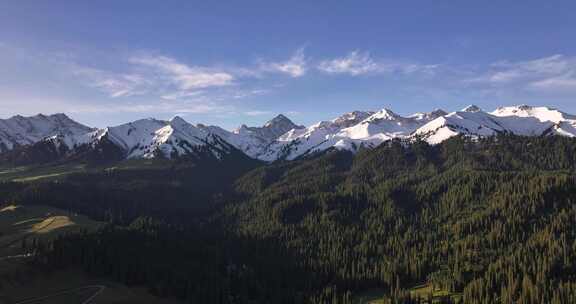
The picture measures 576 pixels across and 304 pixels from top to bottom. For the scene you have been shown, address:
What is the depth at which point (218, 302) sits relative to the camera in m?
194

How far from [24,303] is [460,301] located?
517 feet

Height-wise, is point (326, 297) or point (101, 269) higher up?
point (101, 269)

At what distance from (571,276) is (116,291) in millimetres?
182593

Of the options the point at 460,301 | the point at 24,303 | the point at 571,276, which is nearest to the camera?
the point at 24,303

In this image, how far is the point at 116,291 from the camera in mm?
185250

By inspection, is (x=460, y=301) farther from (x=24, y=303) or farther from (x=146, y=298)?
(x=24, y=303)

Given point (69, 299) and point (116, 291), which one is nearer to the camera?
point (69, 299)

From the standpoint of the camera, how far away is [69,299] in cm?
17125

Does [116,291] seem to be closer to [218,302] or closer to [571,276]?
[218,302]

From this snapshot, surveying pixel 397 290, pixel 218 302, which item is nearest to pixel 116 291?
pixel 218 302

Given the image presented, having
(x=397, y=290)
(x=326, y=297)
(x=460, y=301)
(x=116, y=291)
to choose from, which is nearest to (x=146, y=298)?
(x=116, y=291)

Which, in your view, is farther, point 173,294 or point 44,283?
point 173,294

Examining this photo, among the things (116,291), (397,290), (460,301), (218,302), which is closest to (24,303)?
(116,291)

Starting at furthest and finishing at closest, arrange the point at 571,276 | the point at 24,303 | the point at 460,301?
1. the point at 571,276
2. the point at 460,301
3. the point at 24,303
